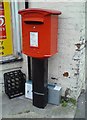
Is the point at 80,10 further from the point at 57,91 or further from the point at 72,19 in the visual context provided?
the point at 57,91

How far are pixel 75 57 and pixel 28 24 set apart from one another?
1.00 meters

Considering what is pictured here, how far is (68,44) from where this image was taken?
3451mm

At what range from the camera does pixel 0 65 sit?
3803mm

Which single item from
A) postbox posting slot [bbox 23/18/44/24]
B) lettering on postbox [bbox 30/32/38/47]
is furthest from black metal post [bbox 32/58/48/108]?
postbox posting slot [bbox 23/18/44/24]

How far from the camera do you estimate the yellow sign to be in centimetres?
364

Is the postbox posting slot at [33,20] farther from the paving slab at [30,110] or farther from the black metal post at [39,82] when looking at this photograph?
the paving slab at [30,110]

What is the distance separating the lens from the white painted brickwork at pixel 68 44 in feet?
10.8

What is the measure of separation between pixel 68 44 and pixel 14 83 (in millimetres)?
1242

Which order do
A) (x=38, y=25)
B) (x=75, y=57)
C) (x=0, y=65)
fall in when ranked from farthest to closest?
(x=0, y=65) → (x=75, y=57) → (x=38, y=25)

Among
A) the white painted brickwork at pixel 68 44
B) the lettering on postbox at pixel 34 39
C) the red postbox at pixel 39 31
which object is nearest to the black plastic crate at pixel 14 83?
the white painted brickwork at pixel 68 44

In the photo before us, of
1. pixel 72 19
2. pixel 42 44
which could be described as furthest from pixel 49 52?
pixel 72 19

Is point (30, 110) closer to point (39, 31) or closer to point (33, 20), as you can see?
point (39, 31)

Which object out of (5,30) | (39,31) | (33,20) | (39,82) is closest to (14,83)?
(39,82)

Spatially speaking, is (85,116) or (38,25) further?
(85,116)
